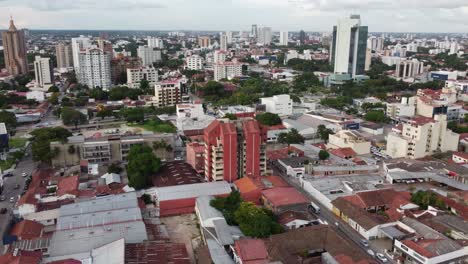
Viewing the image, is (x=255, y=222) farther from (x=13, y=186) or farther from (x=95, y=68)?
(x=95, y=68)

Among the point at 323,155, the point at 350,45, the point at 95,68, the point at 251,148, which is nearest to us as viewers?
the point at 251,148

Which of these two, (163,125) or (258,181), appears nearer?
(258,181)

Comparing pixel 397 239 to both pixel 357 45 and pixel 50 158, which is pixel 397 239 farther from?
pixel 357 45

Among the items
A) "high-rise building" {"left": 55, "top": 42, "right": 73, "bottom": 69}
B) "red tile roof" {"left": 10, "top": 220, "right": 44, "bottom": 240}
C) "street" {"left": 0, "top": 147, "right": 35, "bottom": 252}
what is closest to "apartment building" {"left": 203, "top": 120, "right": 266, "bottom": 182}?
"red tile roof" {"left": 10, "top": 220, "right": 44, "bottom": 240}

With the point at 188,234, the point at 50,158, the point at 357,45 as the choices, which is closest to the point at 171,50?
the point at 357,45

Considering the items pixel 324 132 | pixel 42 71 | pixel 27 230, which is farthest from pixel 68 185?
pixel 42 71

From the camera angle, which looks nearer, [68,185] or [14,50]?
[68,185]
